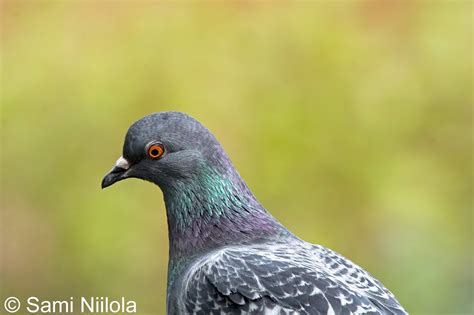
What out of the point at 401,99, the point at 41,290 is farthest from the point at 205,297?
the point at 401,99

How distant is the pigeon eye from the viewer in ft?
17.4

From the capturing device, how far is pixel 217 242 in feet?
17.3

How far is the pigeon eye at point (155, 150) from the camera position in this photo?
17.4 feet

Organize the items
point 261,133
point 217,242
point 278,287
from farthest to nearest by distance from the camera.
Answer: point 261,133 → point 217,242 → point 278,287

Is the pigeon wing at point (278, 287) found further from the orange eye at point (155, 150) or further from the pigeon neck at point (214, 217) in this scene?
the orange eye at point (155, 150)

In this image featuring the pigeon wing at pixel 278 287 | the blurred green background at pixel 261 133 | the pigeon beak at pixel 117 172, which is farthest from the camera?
the blurred green background at pixel 261 133

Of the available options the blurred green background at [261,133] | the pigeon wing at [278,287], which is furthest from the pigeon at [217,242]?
the blurred green background at [261,133]

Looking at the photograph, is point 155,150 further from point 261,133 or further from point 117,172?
point 261,133

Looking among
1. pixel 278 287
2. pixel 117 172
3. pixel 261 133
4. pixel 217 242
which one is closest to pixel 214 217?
pixel 217 242

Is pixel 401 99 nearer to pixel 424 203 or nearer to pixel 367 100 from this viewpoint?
pixel 367 100

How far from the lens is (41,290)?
8789 mm

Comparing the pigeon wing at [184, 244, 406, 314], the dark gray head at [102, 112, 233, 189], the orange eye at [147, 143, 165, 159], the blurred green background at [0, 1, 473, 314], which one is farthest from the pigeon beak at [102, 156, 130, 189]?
the blurred green background at [0, 1, 473, 314]

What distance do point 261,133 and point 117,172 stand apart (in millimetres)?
4001

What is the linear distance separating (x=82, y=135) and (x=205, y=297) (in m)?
4.62
